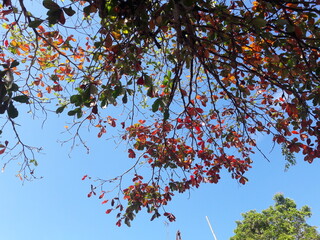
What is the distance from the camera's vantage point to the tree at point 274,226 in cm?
938

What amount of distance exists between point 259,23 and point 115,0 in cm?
88

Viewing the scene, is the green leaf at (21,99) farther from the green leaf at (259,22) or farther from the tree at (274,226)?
→ the tree at (274,226)

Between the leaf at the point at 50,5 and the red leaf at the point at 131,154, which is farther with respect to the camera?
the red leaf at the point at 131,154

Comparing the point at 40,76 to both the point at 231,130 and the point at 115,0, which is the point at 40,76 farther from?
the point at 231,130

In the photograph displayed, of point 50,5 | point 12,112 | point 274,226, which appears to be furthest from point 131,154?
point 274,226

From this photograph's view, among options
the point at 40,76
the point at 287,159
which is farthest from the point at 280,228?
the point at 40,76

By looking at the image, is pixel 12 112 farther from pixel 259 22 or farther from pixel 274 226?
pixel 274 226

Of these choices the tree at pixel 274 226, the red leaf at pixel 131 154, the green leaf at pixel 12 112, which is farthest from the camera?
the tree at pixel 274 226

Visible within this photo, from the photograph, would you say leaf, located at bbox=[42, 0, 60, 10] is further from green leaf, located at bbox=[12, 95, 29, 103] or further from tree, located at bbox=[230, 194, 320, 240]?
tree, located at bbox=[230, 194, 320, 240]

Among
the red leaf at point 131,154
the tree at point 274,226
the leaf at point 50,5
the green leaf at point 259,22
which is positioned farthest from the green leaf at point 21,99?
the tree at point 274,226

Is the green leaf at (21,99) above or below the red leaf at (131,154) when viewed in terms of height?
below

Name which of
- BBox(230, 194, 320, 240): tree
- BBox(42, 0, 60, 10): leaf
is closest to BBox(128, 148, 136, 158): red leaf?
BBox(42, 0, 60, 10): leaf

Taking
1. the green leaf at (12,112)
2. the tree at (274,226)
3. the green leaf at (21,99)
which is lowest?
the green leaf at (12,112)

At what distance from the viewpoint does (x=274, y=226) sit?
9727mm
